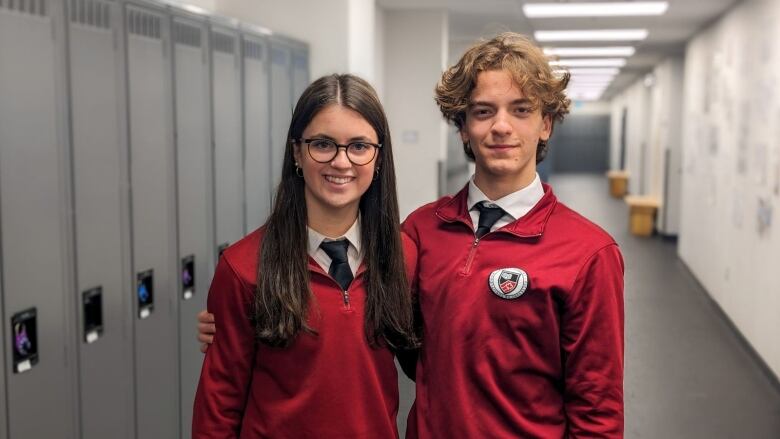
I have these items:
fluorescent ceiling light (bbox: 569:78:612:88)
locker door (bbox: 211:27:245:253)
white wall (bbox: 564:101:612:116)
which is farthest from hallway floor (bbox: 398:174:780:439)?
white wall (bbox: 564:101:612:116)

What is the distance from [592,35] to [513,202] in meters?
7.86

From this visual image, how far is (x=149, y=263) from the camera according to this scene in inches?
116

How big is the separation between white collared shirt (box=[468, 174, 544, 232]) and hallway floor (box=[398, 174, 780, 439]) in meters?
2.55

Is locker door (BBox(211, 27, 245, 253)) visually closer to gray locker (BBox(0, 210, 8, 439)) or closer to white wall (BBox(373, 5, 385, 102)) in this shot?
gray locker (BBox(0, 210, 8, 439))

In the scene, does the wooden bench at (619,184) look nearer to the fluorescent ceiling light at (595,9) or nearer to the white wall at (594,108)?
the white wall at (594,108)

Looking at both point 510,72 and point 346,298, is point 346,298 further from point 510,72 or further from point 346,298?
point 510,72

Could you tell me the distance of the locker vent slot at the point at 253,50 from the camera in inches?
156

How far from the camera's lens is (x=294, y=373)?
1.64 metres

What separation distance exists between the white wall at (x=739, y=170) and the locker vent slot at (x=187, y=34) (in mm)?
3631

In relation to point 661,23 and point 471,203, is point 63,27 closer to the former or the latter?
point 471,203

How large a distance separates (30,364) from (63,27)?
96cm

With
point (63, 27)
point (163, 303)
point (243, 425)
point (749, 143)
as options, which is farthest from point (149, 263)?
point (749, 143)

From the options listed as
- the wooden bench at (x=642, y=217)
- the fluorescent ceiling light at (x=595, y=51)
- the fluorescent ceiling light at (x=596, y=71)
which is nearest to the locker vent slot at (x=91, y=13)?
the fluorescent ceiling light at (x=595, y=51)

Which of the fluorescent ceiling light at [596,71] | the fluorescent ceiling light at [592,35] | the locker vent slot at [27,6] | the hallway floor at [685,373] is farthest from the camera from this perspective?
the fluorescent ceiling light at [596,71]
